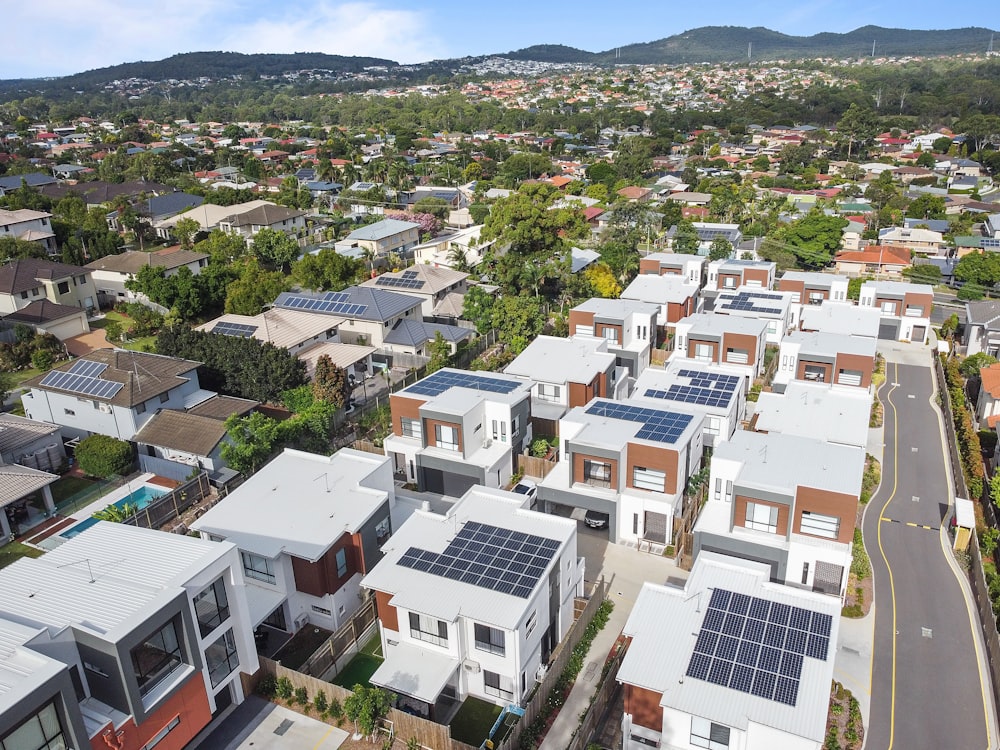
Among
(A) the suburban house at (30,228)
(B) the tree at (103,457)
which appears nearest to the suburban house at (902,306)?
(B) the tree at (103,457)

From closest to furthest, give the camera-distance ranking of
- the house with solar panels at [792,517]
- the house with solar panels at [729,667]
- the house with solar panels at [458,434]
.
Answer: the house with solar panels at [729,667] < the house with solar panels at [792,517] < the house with solar panels at [458,434]

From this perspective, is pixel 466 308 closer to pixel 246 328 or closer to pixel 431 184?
pixel 246 328

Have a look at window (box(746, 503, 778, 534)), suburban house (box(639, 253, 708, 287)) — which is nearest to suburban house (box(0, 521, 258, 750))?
window (box(746, 503, 778, 534))

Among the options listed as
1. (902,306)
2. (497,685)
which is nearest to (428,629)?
(497,685)

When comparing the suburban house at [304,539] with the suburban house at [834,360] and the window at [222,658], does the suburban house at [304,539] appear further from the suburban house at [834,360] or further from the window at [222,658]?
the suburban house at [834,360]

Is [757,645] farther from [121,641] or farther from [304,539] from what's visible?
[121,641]

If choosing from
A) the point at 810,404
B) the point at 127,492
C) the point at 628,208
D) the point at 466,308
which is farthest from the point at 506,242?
the point at 127,492
